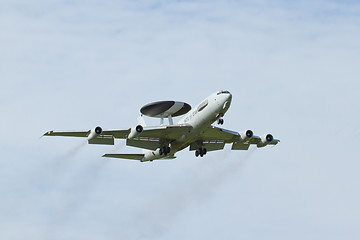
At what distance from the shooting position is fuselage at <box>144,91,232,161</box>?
83.8 m

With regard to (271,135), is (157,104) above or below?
above

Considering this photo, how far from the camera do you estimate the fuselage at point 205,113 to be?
8375 cm

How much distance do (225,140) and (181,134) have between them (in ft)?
31.7

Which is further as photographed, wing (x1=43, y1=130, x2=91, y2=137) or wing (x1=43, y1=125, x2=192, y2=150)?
wing (x1=43, y1=125, x2=192, y2=150)

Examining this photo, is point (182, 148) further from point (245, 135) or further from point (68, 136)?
point (68, 136)

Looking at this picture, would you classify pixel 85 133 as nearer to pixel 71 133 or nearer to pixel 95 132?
pixel 71 133

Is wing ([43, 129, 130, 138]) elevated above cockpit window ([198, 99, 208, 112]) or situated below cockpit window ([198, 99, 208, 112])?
below

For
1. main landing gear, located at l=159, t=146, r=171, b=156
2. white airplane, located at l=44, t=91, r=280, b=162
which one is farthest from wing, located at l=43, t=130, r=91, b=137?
main landing gear, located at l=159, t=146, r=171, b=156

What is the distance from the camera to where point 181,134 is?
87.9m

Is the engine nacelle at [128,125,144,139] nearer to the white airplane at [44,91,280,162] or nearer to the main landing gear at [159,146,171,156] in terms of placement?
the white airplane at [44,91,280,162]

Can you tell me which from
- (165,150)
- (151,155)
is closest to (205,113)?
(165,150)

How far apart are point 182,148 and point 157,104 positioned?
25.2ft

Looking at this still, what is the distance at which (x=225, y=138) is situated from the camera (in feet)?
309

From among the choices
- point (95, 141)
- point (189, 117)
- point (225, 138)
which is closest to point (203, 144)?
point (225, 138)
